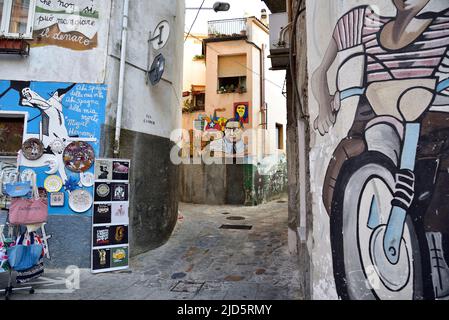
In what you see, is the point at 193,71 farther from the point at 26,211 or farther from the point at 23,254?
the point at 23,254

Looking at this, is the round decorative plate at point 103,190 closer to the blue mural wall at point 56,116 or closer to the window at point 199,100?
the blue mural wall at point 56,116

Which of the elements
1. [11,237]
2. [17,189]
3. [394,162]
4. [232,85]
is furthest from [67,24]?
[232,85]

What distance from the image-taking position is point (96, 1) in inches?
228

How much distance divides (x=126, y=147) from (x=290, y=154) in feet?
12.0

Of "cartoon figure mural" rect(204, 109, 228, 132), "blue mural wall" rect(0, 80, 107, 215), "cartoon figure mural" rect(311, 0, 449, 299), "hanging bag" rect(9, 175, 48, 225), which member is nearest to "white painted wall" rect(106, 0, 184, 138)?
"blue mural wall" rect(0, 80, 107, 215)

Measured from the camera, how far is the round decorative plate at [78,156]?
542 cm

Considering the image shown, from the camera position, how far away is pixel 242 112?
46.3 ft

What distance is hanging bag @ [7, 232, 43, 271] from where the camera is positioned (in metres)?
4.07

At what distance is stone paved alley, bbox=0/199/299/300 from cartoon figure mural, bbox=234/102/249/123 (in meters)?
7.15

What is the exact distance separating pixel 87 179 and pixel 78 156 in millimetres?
461

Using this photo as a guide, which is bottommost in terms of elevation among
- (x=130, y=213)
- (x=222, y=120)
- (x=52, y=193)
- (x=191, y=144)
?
(x=130, y=213)

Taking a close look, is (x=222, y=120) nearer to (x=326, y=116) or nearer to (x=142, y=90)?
(x=142, y=90)

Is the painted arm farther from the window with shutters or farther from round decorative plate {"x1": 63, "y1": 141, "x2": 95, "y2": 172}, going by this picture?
the window with shutters
